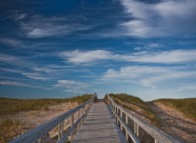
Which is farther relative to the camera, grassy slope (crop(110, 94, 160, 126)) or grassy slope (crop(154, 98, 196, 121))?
grassy slope (crop(154, 98, 196, 121))

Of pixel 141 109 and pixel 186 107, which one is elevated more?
pixel 186 107

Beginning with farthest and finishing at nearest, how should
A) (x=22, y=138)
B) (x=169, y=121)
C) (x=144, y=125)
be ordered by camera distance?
(x=169, y=121) < (x=144, y=125) < (x=22, y=138)

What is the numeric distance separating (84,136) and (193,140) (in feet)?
45.4

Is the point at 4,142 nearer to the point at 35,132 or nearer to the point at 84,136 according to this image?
the point at 84,136

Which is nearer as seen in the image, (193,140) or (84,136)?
(84,136)

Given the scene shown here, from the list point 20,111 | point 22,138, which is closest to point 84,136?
point 22,138

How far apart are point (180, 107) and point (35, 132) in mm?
41018

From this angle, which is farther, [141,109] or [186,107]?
[186,107]

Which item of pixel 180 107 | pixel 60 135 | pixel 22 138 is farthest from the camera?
pixel 180 107

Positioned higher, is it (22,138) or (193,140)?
(22,138)

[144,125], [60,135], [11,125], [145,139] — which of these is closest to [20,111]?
[11,125]

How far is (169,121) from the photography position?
34.6 metres

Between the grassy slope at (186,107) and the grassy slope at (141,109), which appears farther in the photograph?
the grassy slope at (186,107)

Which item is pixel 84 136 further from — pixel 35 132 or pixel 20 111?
pixel 20 111
